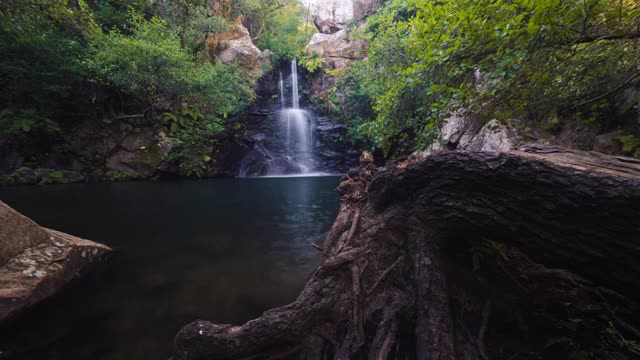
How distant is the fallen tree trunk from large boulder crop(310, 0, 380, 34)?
30.8 m

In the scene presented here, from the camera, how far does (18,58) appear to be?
14.2 m

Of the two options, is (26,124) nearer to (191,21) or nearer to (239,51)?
(191,21)

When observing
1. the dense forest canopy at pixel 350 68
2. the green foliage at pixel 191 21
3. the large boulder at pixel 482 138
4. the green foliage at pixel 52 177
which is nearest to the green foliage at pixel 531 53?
the dense forest canopy at pixel 350 68

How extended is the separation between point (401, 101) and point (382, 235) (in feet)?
8.60

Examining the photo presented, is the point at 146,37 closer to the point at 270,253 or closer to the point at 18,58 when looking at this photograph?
the point at 18,58

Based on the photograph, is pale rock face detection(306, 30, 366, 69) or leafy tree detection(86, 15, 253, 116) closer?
leafy tree detection(86, 15, 253, 116)

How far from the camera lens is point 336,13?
2903cm

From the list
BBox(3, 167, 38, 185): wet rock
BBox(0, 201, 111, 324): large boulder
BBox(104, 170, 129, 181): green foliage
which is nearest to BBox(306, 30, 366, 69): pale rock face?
BBox(104, 170, 129, 181): green foliage

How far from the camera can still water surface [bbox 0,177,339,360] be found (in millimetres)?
3029

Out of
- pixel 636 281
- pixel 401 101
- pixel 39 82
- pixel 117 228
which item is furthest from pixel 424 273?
pixel 39 82

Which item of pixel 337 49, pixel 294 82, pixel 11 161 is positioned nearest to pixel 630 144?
pixel 11 161

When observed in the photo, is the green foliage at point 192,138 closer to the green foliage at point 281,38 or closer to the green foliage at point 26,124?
the green foliage at point 26,124

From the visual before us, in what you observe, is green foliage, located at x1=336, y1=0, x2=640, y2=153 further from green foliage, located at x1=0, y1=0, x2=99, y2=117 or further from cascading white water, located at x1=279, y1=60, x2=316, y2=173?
cascading white water, located at x1=279, y1=60, x2=316, y2=173

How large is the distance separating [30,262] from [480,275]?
224 inches
